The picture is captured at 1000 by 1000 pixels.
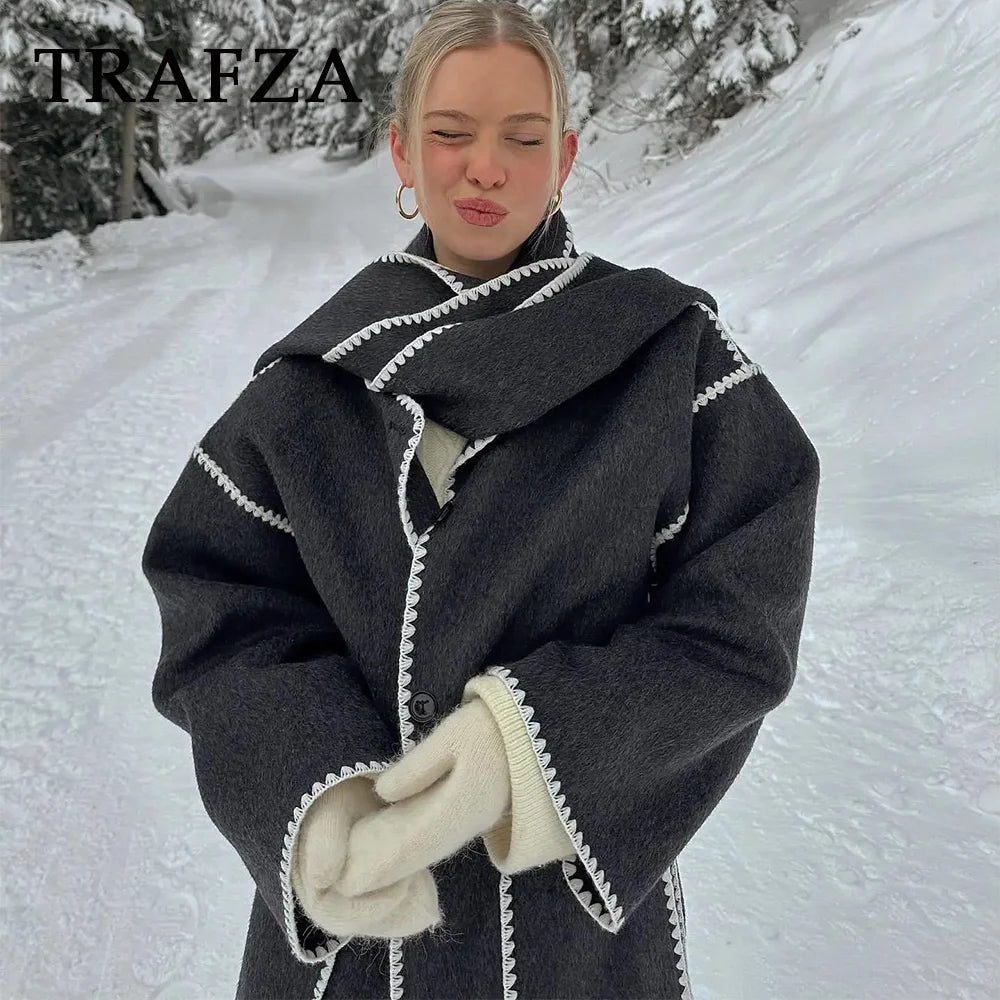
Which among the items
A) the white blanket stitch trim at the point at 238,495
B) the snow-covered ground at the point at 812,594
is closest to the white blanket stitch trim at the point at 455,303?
the white blanket stitch trim at the point at 238,495

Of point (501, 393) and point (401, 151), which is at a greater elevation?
point (401, 151)

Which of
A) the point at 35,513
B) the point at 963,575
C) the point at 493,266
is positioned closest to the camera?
the point at 493,266

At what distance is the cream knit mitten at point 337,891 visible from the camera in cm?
95

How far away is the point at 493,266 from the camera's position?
124cm

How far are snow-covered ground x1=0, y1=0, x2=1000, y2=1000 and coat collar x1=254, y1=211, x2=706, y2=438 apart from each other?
174 cm

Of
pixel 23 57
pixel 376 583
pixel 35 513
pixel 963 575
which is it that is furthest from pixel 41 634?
pixel 23 57

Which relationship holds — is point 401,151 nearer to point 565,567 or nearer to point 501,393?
point 501,393

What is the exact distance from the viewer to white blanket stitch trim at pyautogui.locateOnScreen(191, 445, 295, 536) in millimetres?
1193

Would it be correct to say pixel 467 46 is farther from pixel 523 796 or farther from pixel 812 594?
pixel 812 594

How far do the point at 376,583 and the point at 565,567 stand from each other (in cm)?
25

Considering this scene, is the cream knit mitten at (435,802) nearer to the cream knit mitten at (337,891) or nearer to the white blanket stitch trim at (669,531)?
the cream knit mitten at (337,891)

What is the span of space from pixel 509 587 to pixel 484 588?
0.04 meters

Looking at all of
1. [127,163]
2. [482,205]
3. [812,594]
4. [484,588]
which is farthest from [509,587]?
[127,163]

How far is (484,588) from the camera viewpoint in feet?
3.53
